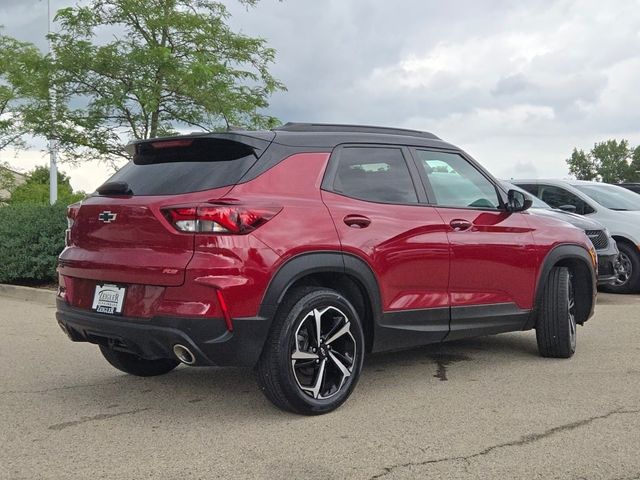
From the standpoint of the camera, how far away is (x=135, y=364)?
5.55 meters

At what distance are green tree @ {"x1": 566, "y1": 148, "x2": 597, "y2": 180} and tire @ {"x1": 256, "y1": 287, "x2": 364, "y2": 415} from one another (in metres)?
119

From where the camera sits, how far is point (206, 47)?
41.9 ft

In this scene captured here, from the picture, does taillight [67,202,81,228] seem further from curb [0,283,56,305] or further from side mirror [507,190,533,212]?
curb [0,283,56,305]

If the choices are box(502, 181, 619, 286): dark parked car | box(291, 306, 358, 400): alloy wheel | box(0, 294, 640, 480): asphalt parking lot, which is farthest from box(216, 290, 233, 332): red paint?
box(502, 181, 619, 286): dark parked car

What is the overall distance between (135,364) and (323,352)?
1.75 meters

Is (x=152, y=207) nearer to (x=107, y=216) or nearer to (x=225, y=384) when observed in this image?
(x=107, y=216)

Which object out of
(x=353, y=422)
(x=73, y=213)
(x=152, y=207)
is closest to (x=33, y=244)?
(x=73, y=213)

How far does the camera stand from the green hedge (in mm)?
11289

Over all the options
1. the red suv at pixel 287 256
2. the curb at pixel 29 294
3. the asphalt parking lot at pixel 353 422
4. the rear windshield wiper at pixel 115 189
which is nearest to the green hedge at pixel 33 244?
the curb at pixel 29 294

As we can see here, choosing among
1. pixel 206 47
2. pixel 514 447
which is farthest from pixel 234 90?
pixel 514 447

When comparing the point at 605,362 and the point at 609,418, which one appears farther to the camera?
the point at 605,362

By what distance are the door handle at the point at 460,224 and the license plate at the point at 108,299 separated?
2.33 meters

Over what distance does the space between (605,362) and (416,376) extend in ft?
5.55

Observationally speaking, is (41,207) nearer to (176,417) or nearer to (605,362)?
(176,417)
